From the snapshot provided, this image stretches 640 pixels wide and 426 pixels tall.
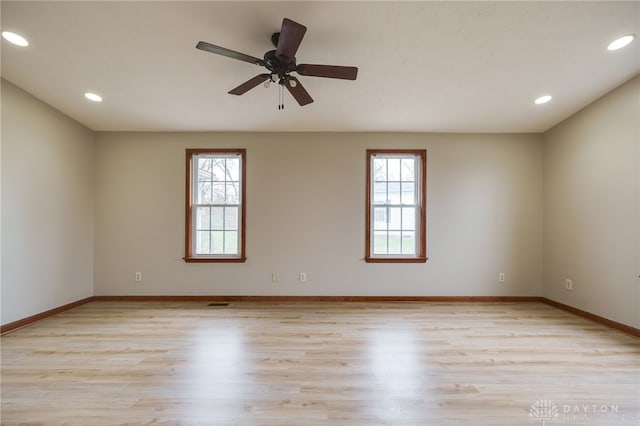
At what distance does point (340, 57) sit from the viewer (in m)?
2.22

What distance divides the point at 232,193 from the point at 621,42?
426cm

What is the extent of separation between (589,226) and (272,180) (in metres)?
4.02

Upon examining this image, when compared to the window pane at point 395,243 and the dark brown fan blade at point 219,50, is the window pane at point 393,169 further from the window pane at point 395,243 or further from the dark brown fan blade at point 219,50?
the dark brown fan blade at point 219,50

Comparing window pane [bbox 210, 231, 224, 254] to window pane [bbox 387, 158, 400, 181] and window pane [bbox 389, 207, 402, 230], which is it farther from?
window pane [bbox 387, 158, 400, 181]

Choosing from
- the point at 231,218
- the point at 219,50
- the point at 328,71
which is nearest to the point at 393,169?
the point at 328,71

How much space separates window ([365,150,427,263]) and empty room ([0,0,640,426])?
3 centimetres

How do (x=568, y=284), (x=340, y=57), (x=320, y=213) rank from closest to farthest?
(x=340, y=57), (x=568, y=284), (x=320, y=213)

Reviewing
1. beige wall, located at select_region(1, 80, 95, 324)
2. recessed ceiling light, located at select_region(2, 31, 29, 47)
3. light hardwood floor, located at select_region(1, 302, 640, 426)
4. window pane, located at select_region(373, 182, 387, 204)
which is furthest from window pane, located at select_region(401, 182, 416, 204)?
beige wall, located at select_region(1, 80, 95, 324)

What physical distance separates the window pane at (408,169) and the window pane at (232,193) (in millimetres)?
2511

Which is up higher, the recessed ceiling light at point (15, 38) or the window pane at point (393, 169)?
the recessed ceiling light at point (15, 38)

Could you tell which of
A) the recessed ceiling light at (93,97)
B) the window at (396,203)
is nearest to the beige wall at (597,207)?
the window at (396,203)

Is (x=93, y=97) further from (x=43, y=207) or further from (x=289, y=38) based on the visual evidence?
(x=289, y=38)

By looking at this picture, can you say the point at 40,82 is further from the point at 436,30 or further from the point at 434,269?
the point at 434,269

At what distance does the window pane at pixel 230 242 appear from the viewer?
3.99 metres
